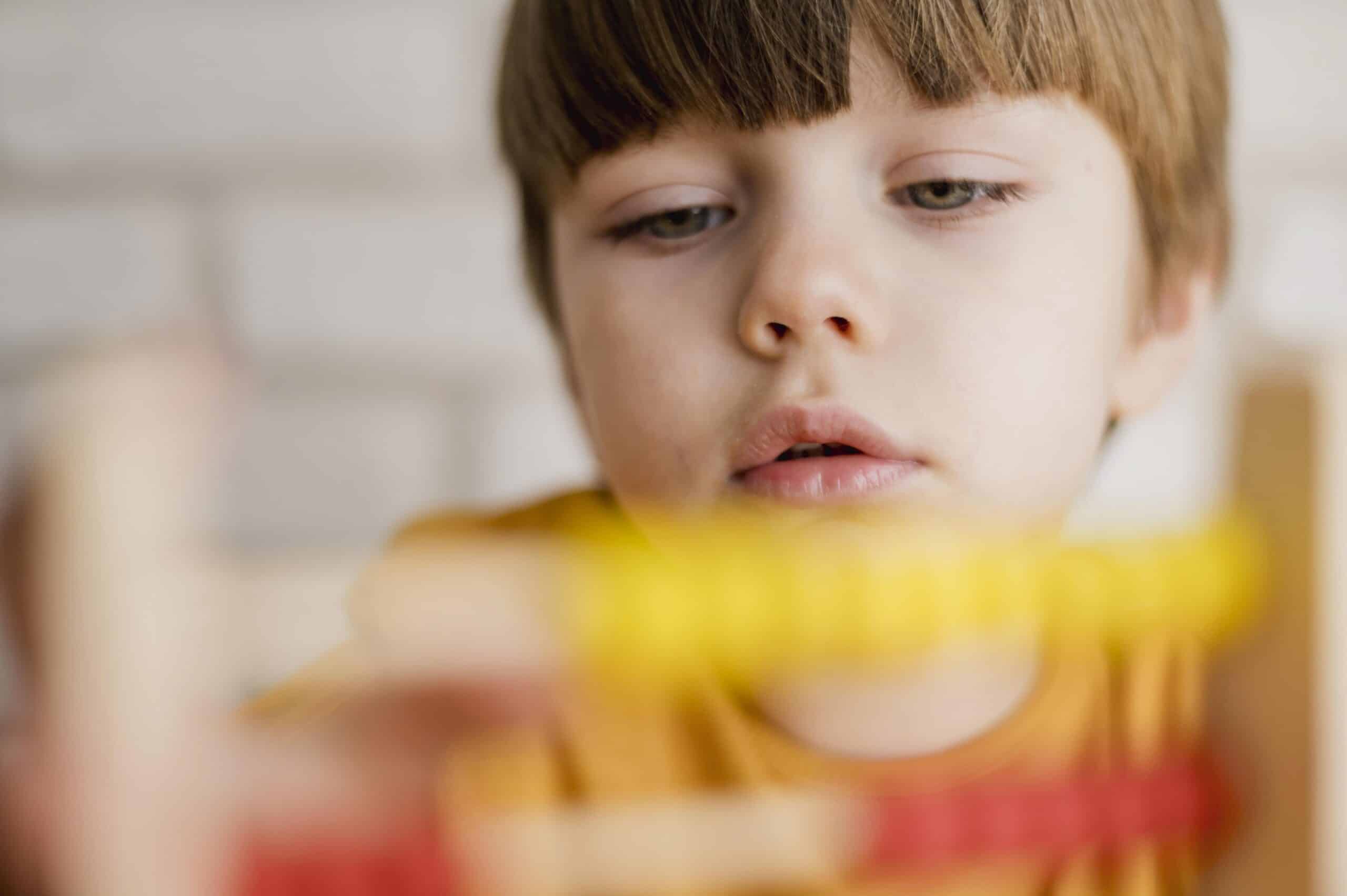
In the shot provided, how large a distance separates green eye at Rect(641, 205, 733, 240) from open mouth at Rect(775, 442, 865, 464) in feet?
0.34

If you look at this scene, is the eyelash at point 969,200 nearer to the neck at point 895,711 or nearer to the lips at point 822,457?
the lips at point 822,457

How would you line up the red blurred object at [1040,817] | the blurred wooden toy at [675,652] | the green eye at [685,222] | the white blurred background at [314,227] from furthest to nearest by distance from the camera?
the white blurred background at [314,227], the green eye at [685,222], the red blurred object at [1040,817], the blurred wooden toy at [675,652]

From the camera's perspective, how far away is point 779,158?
50cm

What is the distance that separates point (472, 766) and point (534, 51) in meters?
0.34

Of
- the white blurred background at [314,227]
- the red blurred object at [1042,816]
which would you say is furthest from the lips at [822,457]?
the white blurred background at [314,227]

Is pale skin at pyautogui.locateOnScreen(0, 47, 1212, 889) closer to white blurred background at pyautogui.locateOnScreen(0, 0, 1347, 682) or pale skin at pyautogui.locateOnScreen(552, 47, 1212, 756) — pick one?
pale skin at pyautogui.locateOnScreen(552, 47, 1212, 756)

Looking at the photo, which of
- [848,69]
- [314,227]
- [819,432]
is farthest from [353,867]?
[314,227]

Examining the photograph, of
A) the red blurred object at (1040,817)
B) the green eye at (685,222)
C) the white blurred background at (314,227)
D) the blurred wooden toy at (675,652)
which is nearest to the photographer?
the blurred wooden toy at (675,652)

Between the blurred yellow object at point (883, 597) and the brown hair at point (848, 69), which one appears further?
the brown hair at point (848, 69)

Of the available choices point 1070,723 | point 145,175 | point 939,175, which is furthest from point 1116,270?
point 145,175

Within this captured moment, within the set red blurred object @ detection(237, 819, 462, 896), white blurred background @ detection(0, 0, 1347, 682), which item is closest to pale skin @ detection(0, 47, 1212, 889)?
red blurred object @ detection(237, 819, 462, 896)

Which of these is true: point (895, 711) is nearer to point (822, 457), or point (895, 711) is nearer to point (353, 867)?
point (822, 457)

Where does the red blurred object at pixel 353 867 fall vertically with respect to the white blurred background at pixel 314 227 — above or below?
below

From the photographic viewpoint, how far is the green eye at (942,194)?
510 mm
